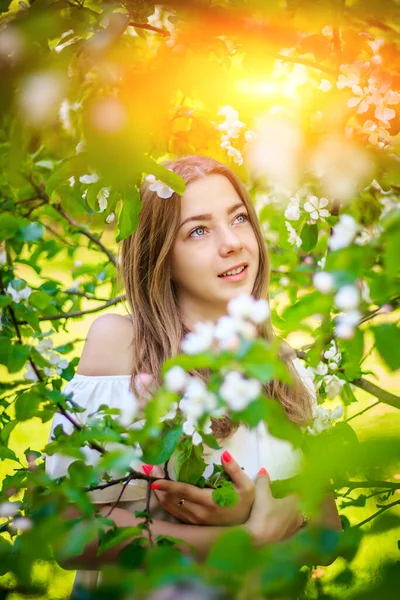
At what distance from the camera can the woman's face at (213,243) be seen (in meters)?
1.62

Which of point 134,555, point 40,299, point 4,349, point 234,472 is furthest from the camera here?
point 234,472

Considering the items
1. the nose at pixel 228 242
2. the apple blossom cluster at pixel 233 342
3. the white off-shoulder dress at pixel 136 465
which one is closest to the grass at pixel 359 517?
the apple blossom cluster at pixel 233 342

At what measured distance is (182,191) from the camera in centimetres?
109

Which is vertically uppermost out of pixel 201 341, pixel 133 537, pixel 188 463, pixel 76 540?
pixel 201 341

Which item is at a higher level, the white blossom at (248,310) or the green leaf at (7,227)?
the white blossom at (248,310)

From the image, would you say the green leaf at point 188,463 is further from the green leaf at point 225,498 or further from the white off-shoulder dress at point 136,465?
the white off-shoulder dress at point 136,465

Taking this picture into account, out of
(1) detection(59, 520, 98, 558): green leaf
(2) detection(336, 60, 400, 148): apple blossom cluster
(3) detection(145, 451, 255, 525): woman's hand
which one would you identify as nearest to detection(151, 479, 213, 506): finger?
(3) detection(145, 451, 255, 525): woman's hand

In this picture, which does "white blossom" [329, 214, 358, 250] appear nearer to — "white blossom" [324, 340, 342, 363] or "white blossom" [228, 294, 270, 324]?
"white blossom" [228, 294, 270, 324]

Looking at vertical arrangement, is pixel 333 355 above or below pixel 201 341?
below

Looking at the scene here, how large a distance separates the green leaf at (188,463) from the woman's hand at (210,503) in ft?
0.18

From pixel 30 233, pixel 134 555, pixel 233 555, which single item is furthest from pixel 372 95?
pixel 233 555

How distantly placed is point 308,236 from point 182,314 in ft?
1.41

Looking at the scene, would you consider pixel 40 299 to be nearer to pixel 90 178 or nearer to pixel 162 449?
pixel 90 178

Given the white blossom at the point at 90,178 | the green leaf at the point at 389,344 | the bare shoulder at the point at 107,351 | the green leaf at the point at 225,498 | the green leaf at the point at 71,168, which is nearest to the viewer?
the green leaf at the point at 389,344
